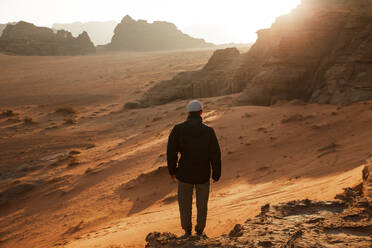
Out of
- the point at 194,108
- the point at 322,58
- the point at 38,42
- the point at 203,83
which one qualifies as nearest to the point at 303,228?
the point at 194,108

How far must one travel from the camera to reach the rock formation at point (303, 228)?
107 inches

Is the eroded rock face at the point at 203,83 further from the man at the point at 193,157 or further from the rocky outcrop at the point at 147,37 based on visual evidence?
the rocky outcrop at the point at 147,37

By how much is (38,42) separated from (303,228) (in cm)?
6900

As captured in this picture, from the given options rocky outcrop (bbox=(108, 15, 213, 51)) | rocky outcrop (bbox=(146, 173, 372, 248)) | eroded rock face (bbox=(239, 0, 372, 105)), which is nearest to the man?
rocky outcrop (bbox=(146, 173, 372, 248))

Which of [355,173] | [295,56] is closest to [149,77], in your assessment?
[295,56]

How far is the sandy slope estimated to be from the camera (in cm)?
564

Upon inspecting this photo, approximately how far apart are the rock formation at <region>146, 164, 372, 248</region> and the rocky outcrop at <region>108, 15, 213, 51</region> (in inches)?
3279

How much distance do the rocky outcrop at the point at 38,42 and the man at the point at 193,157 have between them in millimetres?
63325

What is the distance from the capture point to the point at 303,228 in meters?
2.95

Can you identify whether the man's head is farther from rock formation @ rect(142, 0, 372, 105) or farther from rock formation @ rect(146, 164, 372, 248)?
rock formation @ rect(142, 0, 372, 105)

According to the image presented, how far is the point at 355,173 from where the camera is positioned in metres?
5.32

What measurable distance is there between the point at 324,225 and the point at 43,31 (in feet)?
247

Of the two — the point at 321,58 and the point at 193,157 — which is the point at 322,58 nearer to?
the point at 321,58

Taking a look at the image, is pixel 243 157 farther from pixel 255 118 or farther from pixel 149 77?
pixel 149 77
